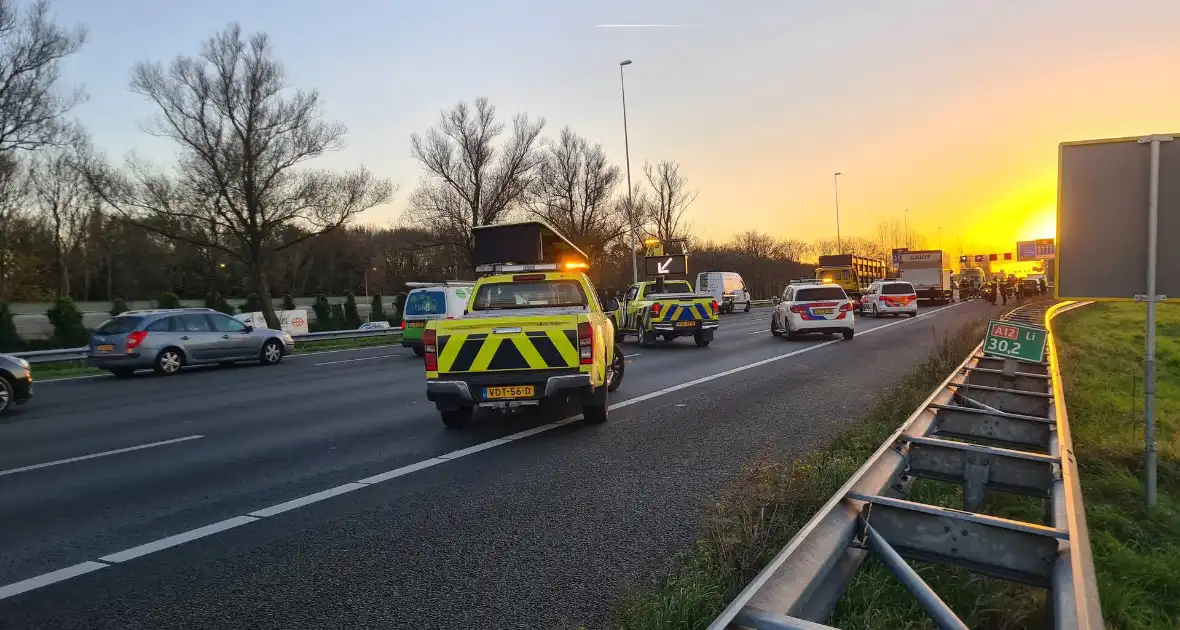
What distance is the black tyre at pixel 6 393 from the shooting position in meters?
12.1

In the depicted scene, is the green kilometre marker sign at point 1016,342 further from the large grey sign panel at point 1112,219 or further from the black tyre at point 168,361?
the black tyre at point 168,361

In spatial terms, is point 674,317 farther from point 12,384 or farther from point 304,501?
point 304,501

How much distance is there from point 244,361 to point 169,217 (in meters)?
12.7

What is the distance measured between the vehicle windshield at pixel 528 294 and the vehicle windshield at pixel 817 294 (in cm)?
1373

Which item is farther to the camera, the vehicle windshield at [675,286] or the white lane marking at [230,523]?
the vehicle windshield at [675,286]

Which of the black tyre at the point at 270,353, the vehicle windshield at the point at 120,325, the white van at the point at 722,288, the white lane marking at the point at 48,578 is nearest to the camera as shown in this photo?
the white lane marking at the point at 48,578

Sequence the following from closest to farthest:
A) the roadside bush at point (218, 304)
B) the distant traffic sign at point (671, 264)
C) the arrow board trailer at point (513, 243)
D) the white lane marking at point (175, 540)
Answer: the white lane marking at point (175, 540) < the arrow board trailer at point (513, 243) < the distant traffic sign at point (671, 264) < the roadside bush at point (218, 304)

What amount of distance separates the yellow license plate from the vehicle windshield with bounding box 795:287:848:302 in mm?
15557

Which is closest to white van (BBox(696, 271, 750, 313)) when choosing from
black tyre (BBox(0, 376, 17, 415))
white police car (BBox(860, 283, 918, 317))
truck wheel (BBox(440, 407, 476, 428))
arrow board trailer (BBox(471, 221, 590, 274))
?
white police car (BBox(860, 283, 918, 317))

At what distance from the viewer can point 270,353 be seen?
66.6ft

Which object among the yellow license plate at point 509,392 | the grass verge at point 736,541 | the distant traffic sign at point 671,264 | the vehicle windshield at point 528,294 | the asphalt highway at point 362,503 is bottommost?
the asphalt highway at point 362,503

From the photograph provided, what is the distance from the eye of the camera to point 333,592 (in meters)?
4.20

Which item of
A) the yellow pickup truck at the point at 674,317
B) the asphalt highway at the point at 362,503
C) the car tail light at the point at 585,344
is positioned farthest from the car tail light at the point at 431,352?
the yellow pickup truck at the point at 674,317

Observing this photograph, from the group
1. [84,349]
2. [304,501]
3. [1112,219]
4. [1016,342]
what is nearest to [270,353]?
[84,349]
